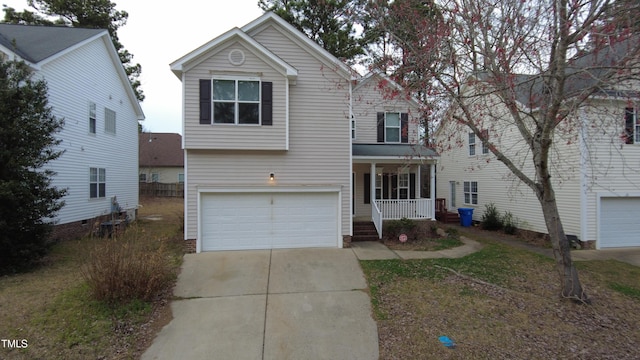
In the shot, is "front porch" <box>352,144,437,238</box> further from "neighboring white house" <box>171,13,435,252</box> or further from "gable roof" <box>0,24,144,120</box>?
"gable roof" <box>0,24,144,120</box>

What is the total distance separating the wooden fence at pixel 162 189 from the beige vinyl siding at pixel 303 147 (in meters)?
22.1

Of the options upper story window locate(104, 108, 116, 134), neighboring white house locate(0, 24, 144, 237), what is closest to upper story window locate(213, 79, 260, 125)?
neighboring white house locate(0, 24, 144, 237)

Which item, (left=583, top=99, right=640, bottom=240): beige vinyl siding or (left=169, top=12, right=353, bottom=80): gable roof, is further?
(left=583, top=99, right=640, bottom=240): beige vinyl siding

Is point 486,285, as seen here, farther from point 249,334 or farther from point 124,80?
point 124,80

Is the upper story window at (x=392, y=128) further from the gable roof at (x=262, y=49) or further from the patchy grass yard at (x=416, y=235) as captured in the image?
the gable roof at (x=262, y=49)

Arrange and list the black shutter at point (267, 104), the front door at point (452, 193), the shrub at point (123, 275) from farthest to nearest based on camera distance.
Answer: the front door at point (452, 193) → the black shutter at point (267, 104) → the shrub at point (123, 275)

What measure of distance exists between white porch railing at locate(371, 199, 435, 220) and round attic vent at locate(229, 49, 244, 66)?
694 centimetres

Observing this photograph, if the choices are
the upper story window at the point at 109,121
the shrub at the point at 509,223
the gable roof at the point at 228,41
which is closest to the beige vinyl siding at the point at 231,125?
the gable roof at the point at 228,41

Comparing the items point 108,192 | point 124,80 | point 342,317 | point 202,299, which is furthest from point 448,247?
point 124,80

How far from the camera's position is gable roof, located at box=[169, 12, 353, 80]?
866 centimetres

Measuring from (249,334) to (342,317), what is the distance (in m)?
1.68

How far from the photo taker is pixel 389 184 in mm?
13914

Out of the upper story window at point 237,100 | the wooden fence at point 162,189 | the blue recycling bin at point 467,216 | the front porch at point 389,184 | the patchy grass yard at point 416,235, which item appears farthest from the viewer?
the wooden fence at point 162,189

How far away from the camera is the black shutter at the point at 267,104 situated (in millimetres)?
8953
